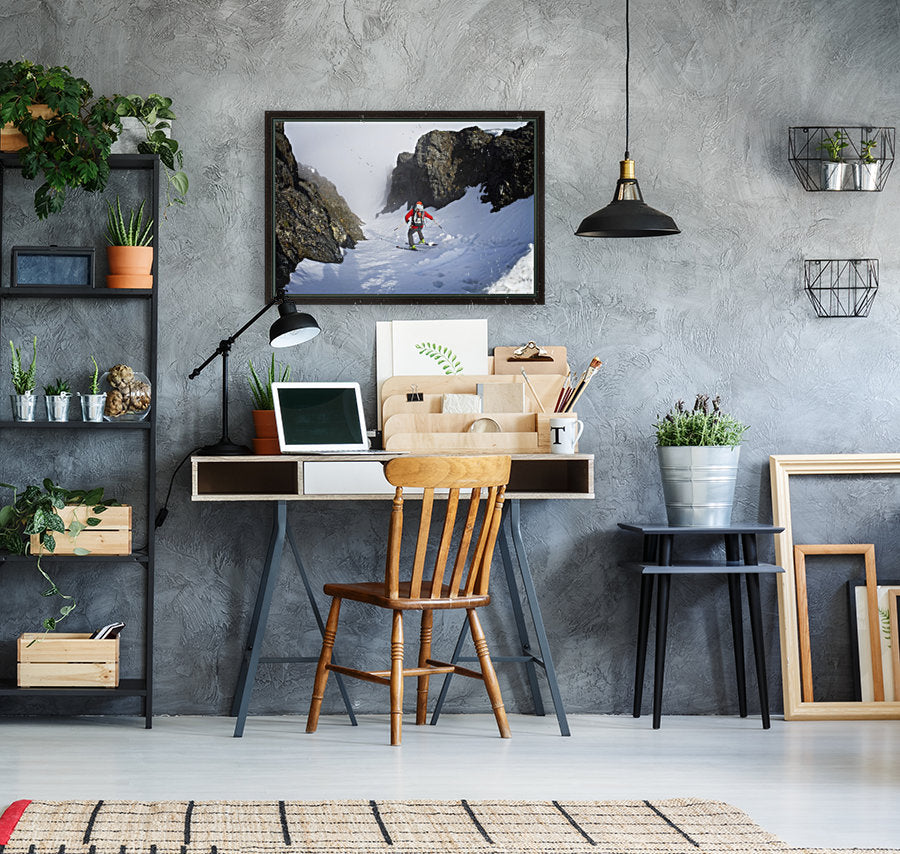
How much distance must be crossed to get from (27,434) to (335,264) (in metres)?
1.26

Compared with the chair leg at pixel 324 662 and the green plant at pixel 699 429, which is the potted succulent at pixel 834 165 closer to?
the green plant at pixel 699 429

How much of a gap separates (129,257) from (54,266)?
27cm

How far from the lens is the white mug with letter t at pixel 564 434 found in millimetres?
3822

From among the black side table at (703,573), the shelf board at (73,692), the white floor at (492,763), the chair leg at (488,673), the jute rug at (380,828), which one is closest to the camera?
the jute rug at (380,828)

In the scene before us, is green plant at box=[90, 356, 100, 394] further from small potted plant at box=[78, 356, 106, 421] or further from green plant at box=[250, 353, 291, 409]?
green plant at box=[250, 353, 291, 409]

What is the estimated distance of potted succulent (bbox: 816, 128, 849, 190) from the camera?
405cm

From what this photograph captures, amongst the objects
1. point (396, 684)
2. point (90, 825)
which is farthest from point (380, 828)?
point (396, 684)

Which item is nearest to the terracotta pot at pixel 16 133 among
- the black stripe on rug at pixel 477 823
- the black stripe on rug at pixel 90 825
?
the black stripe on rug at pixel 90 825

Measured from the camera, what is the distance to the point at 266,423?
3.89 meters

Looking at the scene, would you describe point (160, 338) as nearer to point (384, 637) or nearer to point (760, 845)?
point (384, 637)

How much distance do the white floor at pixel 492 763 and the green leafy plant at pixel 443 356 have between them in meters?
1.24

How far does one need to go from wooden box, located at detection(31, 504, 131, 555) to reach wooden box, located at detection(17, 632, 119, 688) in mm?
307

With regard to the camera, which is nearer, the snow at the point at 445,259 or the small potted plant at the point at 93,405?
the small potted plant at the point at 93,405

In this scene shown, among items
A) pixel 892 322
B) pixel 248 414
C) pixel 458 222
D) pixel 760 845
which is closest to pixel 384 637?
pixel 248 414
